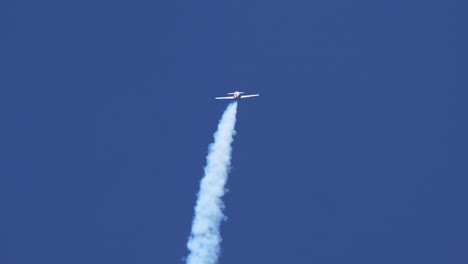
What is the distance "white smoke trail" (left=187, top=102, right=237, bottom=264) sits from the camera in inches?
3558

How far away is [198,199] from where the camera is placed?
3674 inches

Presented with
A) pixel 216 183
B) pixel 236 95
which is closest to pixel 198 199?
pixel 216 183

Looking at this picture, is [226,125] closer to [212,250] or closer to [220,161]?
[220,161]

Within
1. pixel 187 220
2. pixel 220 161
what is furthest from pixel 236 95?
pixel 187 220

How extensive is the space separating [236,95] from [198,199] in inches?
361

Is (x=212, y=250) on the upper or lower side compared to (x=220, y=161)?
lower

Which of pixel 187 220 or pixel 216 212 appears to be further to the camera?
pixel 187 220

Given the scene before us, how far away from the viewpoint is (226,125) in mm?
95062

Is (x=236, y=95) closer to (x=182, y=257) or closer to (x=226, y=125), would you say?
(x=226, y=125)

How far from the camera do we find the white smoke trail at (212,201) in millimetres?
90375

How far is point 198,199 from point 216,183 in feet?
5.53

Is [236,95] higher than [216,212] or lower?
higher

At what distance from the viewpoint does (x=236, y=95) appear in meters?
87.9

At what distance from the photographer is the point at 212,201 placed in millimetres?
92000
